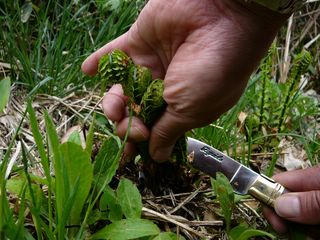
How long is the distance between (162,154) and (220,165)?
0.65ft

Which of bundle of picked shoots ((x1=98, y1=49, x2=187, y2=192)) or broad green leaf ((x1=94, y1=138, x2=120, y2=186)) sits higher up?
bundle of picked shoots ((x1=98, y1=49, x2=187, y2=192))

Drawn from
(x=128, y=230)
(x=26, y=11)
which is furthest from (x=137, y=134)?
(x=26, y=11)

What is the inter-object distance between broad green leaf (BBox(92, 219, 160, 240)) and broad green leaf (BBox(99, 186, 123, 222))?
0.08 metres

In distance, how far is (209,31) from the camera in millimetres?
1394

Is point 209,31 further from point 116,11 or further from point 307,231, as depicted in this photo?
point 116,11

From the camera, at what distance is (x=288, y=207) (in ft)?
4.72

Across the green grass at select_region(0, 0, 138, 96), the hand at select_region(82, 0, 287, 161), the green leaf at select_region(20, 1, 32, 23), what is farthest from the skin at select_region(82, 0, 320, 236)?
the green leaf at select_region(20, 1, 32, 23)

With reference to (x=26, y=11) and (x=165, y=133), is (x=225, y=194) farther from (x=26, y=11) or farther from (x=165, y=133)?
(x=26, y=11)

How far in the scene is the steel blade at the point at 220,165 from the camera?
1.52 m

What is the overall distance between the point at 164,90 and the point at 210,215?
409 mm

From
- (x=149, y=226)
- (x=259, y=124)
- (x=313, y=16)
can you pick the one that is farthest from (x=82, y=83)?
(x=313, y=16)

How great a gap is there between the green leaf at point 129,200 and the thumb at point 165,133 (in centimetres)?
14

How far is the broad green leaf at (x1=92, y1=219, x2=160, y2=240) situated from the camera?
1204 millimetres

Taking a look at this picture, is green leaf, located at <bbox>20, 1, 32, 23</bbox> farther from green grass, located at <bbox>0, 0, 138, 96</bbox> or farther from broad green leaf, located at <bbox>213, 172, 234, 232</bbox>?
broad green leaf, located at <bbox>213, 172, 234, 232</bbox>
